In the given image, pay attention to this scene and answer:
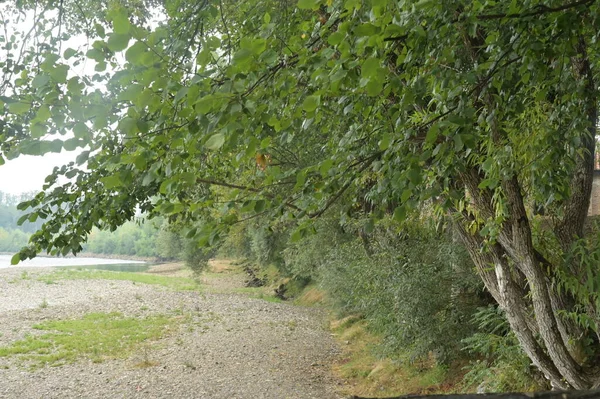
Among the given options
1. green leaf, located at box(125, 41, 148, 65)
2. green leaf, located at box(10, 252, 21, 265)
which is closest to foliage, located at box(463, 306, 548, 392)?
green leaf, located at box(10, 252, 21, 265)

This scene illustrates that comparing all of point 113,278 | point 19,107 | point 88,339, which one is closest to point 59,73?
point 19,107

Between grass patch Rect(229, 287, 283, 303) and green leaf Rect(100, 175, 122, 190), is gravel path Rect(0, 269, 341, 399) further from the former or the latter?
green leaf Rect(100, 175, 122, 190)

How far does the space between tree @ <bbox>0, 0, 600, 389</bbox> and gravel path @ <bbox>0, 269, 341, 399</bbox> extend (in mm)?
7352

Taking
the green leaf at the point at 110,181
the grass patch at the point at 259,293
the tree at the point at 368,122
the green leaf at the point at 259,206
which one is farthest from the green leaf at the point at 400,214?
the grass patch at the point at 259,293

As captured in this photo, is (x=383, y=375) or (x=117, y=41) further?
(x=383, y=375)

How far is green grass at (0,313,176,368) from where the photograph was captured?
16.0 m

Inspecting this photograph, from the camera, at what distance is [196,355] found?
52.0 feet

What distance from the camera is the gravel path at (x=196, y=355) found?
12.4m

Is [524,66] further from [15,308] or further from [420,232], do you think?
[15,308]

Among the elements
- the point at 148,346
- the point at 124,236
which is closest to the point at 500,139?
the point at 148,346

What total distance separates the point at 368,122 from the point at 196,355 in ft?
43.0

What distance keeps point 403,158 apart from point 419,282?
24.2 ft

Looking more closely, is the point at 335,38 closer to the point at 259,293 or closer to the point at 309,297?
the point at 309,297

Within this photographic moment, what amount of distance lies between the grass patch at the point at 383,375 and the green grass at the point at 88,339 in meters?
6.95
